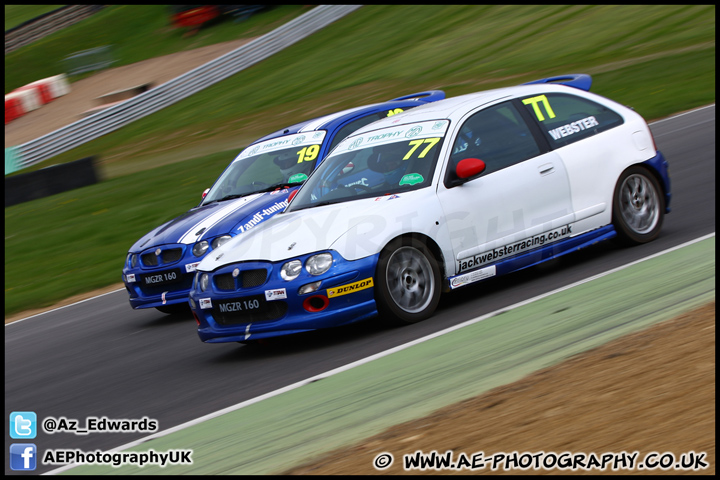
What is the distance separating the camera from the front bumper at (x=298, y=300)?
21.6ft

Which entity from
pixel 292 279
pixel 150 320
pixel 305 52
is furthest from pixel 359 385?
pixel 305 52

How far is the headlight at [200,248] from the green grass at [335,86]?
3728 mm

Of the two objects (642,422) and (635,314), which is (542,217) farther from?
(642,422)

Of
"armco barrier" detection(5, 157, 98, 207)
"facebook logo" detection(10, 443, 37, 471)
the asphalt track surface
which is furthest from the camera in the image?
"armco barrier" detection(5, 157, 98, 207)

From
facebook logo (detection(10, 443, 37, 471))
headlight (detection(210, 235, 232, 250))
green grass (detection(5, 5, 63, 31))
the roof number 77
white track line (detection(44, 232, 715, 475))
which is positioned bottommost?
facebook logo (detection(10, 443, 37, 471))

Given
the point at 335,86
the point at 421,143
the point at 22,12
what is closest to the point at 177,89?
the point at 335,86

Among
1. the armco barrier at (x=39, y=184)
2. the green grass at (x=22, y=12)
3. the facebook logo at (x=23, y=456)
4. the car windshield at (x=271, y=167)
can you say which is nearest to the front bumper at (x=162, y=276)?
the car windshield at (x=271, y=167)

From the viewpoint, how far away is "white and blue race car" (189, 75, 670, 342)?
6672 mm

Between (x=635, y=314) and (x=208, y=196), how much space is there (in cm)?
551

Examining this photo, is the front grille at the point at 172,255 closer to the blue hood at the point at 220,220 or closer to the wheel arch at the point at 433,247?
the blue hood at the point at 220,220

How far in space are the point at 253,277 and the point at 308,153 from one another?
10.6 ft

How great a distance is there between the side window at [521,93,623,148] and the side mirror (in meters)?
0.97

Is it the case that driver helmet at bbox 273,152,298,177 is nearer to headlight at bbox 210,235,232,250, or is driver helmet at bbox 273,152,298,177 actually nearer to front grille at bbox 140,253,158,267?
headlight at bbox 210,235,232,250

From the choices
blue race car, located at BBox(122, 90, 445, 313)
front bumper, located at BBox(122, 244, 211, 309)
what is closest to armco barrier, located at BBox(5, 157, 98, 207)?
blue race car, located at BBox(122, 90, 445, 313)
